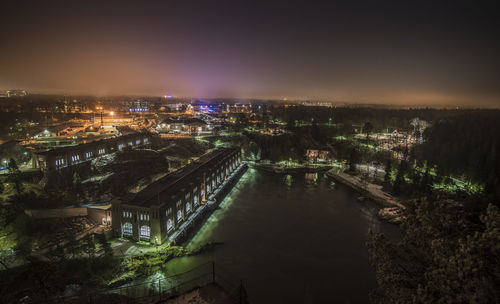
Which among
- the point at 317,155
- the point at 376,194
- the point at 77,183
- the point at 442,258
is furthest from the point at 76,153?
the point at 317,155

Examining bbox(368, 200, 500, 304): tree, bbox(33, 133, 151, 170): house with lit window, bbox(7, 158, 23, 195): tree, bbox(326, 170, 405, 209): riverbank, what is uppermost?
bbox(368, 200, 500, 304): tree

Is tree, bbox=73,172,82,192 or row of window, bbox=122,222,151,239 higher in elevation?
tree, bbox=73,172,82,192

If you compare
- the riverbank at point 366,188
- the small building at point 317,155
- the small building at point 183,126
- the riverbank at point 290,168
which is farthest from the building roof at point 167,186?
the small building at point 183,126

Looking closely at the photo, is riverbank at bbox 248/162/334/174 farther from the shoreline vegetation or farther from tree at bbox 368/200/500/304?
tree at bbox 368/200/500/304

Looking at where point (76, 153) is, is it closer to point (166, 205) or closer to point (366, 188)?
point (166, 205)

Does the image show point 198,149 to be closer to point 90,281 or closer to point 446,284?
point 90,281

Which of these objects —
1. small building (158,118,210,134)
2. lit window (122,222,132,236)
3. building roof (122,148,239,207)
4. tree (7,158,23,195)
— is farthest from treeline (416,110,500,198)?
small building (158,118,210,134)
